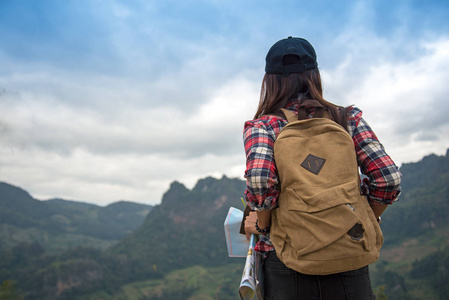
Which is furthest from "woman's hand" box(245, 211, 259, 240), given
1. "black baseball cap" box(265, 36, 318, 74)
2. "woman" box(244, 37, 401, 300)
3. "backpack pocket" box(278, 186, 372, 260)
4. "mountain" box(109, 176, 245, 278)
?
"mountain" box(109, 176, 245, 278)

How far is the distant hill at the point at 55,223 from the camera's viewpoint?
11869 cm

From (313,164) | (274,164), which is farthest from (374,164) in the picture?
(274,164)

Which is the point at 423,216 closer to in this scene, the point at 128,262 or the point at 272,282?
the point at 128,262

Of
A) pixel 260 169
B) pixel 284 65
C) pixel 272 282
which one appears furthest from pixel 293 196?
pixel 284 65

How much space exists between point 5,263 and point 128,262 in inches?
1077

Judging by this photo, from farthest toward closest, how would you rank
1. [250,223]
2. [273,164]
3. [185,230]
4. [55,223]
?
[55,223] < [185,230] < [250,223] < [273,164]

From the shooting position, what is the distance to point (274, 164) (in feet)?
4.62

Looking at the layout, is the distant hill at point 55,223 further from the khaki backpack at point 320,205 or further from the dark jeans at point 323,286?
the khaki backpack at point 320,205

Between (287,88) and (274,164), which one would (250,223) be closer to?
(274,164)

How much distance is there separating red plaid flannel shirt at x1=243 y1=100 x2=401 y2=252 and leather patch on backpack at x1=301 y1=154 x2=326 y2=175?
0.12 m

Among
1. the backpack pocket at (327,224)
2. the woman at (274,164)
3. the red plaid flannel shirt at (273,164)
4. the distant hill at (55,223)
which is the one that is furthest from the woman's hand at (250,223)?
the distant hill at (55,223)

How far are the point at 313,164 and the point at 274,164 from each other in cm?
14

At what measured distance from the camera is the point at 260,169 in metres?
1.36

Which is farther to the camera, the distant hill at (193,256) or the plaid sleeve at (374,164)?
the distant hill at (193,256)
